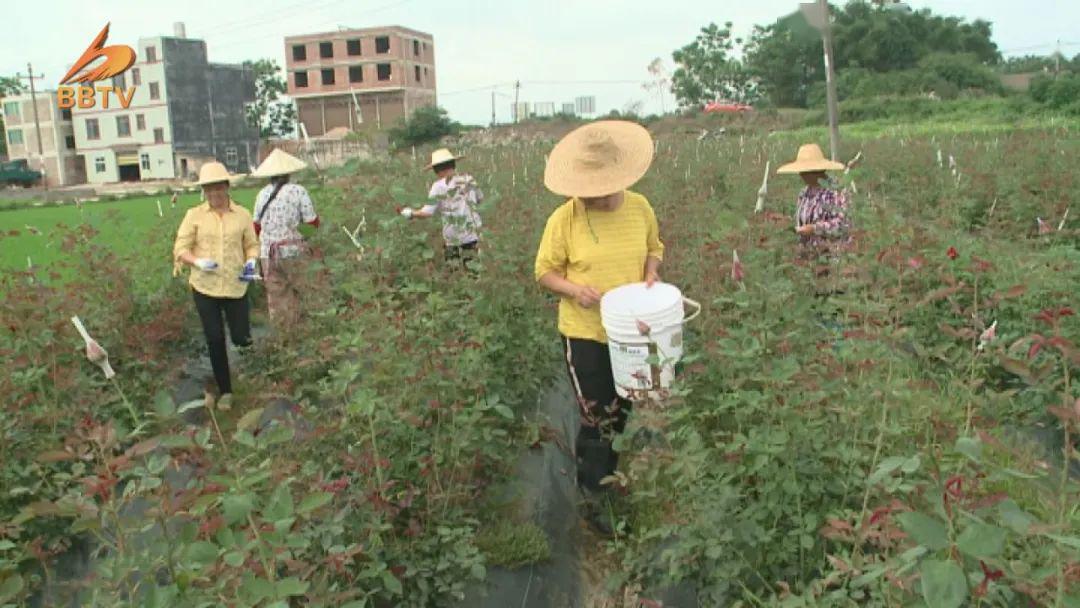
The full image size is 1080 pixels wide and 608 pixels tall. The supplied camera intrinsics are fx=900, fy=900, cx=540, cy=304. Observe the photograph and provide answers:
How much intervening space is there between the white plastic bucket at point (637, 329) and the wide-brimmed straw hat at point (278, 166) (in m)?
3.23

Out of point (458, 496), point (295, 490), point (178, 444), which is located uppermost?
point (178, 444)

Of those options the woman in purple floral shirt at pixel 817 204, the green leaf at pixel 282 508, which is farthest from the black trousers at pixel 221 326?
the green leaf at pixel 282 508

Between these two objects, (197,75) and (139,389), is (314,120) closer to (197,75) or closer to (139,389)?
(197,75)

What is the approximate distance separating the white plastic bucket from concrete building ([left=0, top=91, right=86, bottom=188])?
194 feet

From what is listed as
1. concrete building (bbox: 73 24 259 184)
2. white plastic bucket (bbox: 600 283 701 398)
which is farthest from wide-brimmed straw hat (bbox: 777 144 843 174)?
concrete building (bbox: 73 24 259 184)

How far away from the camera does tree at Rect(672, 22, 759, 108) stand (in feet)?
168

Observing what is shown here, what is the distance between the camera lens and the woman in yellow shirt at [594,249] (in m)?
3.51

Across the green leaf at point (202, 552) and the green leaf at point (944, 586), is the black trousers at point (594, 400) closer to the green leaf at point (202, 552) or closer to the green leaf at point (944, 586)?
the green leaf at point (202, 552)

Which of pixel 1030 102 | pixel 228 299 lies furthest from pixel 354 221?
pixel 1030 102

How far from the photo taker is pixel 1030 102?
28531 millimetres

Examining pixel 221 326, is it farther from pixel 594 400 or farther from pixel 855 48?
pixel 855 48

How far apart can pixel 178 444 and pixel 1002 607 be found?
5.12ft

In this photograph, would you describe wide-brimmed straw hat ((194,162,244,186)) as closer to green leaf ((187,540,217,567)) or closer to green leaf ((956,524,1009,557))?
green leaf ((187,540,217,567))

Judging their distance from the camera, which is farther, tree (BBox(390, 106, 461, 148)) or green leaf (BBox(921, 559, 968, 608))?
tree (BBox(390, 106, 461, 148))
